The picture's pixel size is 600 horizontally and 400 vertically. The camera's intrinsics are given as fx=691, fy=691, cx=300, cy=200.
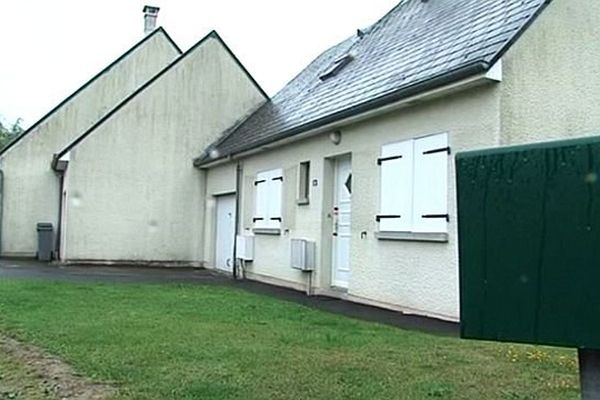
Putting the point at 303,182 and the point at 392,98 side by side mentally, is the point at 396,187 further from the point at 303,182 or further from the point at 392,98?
the point at 303,182

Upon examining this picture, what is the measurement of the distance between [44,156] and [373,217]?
14.7m

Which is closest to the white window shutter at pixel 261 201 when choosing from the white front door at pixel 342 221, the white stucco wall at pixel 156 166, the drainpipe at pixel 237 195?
the drainpipe at pixel 237 195

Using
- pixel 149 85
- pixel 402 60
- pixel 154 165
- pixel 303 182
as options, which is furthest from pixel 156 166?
pixel 402 60

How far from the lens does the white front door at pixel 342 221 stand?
12.3m

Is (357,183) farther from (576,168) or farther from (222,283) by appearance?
(576,168)

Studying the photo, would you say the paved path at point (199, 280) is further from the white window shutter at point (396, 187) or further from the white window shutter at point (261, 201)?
the white window shutter at point (261, 201)

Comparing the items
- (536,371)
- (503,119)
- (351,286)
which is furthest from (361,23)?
(536,371)

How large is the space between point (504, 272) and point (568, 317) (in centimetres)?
24

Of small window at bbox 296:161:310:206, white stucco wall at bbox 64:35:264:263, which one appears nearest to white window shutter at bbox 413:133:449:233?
small window at bbox 296:161:310:206

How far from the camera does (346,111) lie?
450 inches

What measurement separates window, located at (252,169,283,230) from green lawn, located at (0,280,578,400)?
18.7 ft

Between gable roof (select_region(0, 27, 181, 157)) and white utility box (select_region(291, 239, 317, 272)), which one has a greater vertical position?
gable roof (select_region(0, 27, 181, 157))

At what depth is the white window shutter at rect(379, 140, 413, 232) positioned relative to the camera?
1006cm

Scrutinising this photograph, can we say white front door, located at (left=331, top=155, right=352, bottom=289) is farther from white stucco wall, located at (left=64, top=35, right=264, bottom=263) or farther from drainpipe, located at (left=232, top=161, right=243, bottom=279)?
white stucco wall, located at (left=64, top=35, right=264, bottom=263)
